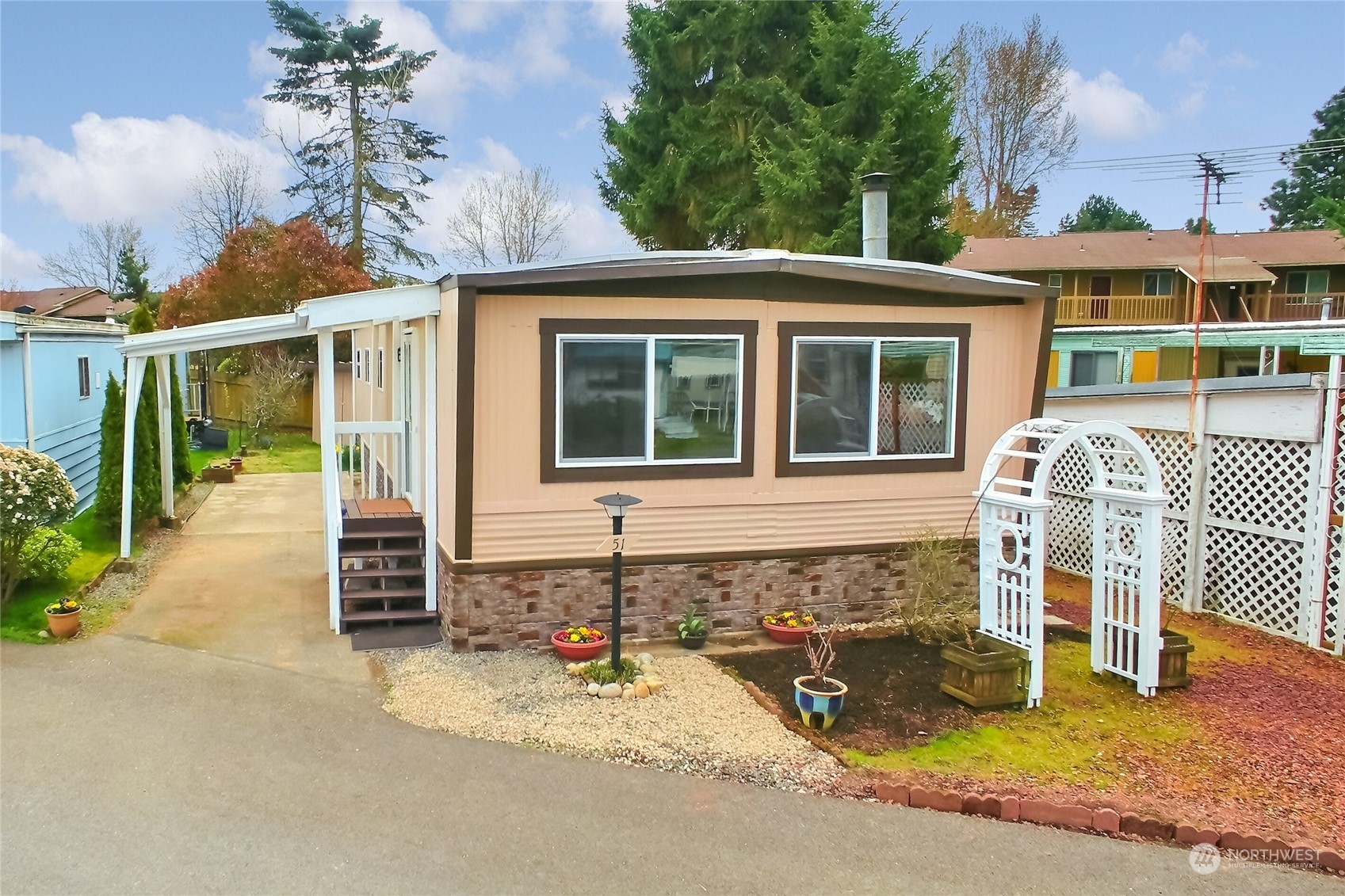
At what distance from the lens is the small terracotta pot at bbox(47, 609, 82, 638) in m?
7.43

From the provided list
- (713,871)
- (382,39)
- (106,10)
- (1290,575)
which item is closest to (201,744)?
(713,871)

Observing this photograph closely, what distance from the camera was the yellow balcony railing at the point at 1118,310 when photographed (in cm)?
2698

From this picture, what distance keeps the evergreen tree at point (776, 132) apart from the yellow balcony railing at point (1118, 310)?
8.34 m

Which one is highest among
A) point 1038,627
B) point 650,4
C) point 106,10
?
point 650,4

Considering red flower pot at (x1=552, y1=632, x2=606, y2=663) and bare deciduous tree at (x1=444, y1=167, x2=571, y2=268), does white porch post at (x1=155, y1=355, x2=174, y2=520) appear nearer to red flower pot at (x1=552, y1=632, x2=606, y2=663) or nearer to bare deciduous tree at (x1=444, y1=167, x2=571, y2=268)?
red flower pot at (x1=552, y1=632, x2=606, y2=663)

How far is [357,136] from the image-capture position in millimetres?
29500

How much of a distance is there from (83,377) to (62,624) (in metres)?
8.03

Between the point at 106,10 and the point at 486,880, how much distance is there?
13.9m

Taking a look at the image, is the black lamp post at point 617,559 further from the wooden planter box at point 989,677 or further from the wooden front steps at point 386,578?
the wooden planter box at point 989,677

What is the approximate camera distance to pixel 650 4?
75.8 ft

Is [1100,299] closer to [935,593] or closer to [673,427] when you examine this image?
[935,593]

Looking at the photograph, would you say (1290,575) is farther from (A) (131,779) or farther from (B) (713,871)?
(A) (131,779)

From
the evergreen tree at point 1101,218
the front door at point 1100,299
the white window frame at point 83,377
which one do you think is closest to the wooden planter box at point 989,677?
the white window frame at point 83,377

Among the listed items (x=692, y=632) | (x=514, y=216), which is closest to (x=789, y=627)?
(x=692, y=632)
